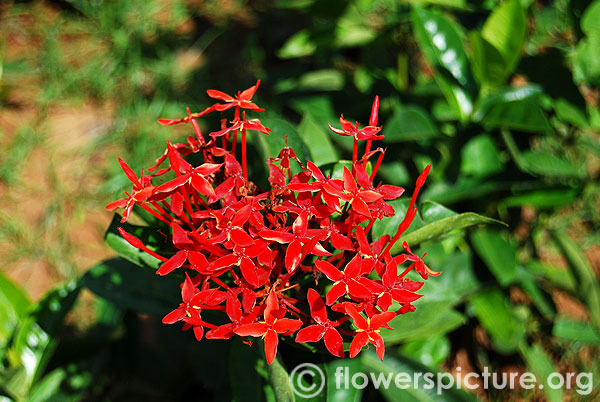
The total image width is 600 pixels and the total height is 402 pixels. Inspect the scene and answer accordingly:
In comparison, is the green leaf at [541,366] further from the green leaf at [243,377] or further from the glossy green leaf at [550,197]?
the green leaf at [243,377]

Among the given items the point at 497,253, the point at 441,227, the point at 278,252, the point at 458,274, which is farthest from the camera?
the point at 458,274

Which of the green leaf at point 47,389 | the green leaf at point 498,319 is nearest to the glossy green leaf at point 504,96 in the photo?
the green leaf at point 498,319

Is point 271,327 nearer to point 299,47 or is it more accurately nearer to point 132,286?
point 132,286

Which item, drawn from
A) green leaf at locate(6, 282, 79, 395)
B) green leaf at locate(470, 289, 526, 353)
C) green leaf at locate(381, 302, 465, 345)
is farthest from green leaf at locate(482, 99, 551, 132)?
green leaf at locate(6, 282, 79, 395)

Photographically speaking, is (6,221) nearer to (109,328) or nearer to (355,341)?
(109,328)

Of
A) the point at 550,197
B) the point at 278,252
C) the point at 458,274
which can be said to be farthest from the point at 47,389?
the point at 550,197
